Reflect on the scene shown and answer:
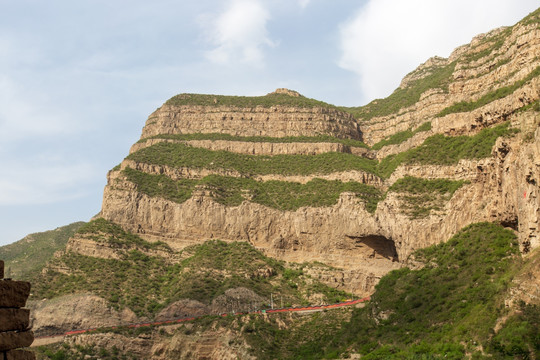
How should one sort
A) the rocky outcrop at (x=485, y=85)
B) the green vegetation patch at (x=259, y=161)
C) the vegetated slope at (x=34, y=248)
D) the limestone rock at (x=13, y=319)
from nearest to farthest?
the limestone rock at (x=13, y=319) → the rocky outcrop at (x=485, y=85) → the green vegetation patch at (x=259, y=161) → the vegetated slope at (x=34, y=248)

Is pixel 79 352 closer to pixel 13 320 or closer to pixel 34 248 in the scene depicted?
pixel 34 248

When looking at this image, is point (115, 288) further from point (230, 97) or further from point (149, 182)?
point (230, 97)

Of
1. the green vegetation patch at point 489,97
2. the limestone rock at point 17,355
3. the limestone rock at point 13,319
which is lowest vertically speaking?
the limestone rock at point 17,355

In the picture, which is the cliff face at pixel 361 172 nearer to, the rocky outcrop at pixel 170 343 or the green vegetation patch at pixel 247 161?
the green vegetation patch at pixel 247 161

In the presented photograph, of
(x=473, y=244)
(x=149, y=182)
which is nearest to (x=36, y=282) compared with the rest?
(x=149, y=182)

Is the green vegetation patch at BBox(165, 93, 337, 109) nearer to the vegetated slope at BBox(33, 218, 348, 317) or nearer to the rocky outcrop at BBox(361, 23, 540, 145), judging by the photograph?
the rocky outcrop at BBox(361, 23, 540, 145)

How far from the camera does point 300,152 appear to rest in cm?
11031

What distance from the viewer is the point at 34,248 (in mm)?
126750

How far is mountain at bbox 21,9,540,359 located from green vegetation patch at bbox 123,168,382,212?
13.9 inches

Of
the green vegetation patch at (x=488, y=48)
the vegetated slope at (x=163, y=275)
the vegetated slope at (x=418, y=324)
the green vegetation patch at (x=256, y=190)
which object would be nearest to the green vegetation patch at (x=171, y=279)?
the vegetated slope at (x=163, y=275)

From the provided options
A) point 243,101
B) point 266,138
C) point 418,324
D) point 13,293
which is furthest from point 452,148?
point 13,293

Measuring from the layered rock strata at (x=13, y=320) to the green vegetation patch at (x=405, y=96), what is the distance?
97687 millimetres

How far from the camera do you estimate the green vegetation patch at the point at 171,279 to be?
8062cm

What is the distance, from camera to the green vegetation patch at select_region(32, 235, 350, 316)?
80.6m
